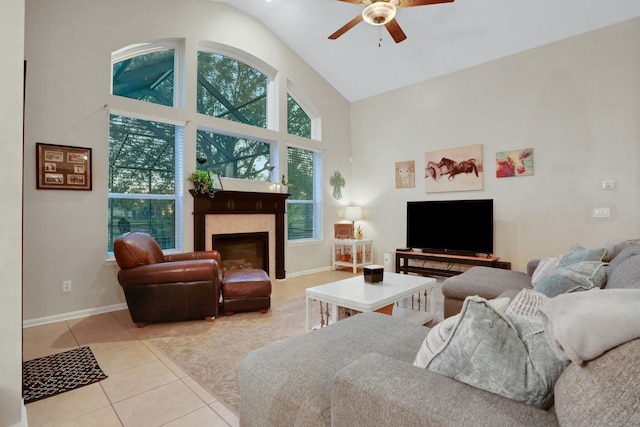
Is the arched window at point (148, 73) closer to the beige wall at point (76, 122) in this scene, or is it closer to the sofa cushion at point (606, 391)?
the beige wall at point (76, 122)

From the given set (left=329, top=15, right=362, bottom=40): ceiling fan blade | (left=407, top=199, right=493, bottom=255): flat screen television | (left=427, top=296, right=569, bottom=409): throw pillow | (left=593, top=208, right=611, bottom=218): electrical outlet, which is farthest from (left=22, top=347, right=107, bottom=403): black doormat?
(left=593, top=208, right=611, bottom=218): electrical outlet

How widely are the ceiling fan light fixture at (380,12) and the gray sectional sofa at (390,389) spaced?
2.81 m

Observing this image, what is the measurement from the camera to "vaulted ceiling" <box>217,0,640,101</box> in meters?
3.83

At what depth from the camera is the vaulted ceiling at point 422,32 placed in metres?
3.83

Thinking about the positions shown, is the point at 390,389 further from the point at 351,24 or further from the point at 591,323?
the point at 351,24

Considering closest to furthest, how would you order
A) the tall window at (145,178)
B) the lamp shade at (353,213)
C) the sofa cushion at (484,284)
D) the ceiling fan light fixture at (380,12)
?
the sofa cushion at (484,284) < the ceiling fan light fixture at (380,12) < the tall window at (145,178) < the lamp shade at (353,213)

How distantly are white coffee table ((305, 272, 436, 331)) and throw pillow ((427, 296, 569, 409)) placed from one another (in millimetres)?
1401

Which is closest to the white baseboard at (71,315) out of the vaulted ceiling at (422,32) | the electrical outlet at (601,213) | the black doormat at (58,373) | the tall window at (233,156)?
the black doormat at (58,373)

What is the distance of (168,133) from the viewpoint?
4.09 metres

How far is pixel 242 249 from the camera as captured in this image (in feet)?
15.6

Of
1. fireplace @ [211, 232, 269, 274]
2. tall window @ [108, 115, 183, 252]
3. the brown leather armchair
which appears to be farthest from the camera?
fireplace @ [211, 232, 269, 274]

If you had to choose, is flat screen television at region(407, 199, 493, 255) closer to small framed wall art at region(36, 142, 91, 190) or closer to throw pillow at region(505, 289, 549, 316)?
throw pillow at region(505, 289, 549, 316)

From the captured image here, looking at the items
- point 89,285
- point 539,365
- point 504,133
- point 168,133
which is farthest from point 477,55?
point 89,285

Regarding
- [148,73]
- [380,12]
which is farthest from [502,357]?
[148,73]
